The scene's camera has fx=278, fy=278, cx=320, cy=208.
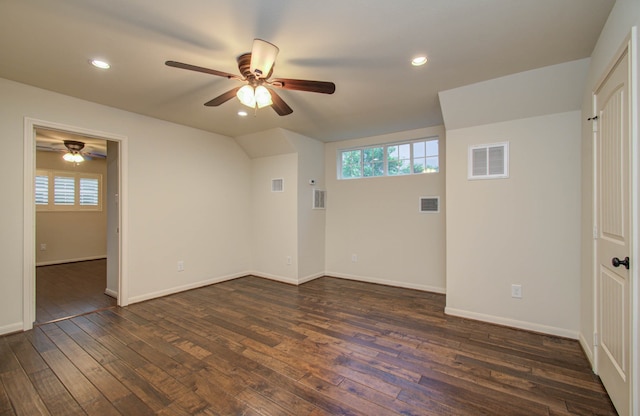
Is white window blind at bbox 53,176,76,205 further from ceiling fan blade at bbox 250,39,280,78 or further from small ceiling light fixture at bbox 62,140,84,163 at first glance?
ceiling fan blade at bbox 250,39,280,78

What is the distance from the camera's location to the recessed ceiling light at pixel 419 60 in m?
2.33

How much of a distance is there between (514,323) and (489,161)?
5.83ft

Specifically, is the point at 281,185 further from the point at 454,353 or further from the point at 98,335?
the point at 454,353

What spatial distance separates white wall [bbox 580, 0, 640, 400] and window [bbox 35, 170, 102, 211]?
909cm

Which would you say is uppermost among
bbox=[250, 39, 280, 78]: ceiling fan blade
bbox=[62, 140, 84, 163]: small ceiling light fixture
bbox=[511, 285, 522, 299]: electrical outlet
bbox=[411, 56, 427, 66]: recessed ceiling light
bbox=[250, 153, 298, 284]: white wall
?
bbox=[411, 56, 427, 66]: recessed ceiling light

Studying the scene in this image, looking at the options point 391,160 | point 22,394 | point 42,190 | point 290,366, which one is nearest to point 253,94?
point 290,366

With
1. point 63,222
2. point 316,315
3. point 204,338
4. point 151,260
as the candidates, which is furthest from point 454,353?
point 63,222

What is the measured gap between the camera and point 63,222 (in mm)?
6496

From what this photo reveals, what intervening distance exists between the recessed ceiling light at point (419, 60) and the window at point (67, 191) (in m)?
7.90

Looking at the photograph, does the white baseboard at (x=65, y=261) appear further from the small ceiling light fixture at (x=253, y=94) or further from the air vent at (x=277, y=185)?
the small ceiling light fixture at (x=253, y=94)

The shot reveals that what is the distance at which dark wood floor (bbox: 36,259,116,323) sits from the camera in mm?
3480

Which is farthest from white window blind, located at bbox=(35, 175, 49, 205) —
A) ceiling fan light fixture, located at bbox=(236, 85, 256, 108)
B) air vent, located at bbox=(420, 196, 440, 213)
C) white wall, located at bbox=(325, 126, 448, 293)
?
air vent, located at bbox=(420, 196, 440, 213)

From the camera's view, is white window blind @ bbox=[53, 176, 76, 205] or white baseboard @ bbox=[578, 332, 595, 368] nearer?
white baseboard @ bbox=[578, 332, 595, 368]

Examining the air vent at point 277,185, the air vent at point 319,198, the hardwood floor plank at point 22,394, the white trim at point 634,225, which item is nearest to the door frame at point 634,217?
the white trim at point 634,225
